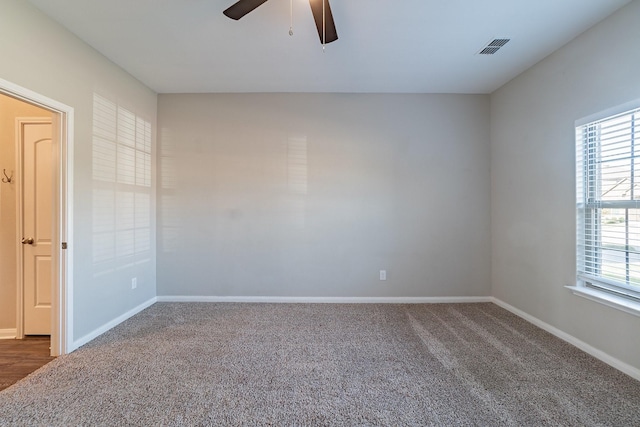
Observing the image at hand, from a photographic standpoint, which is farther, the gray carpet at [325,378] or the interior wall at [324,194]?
the interior wall at [324,194]

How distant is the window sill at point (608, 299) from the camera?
2024 millimetres

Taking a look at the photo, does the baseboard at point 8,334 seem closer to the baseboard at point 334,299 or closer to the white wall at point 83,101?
the white wall at point 83,101

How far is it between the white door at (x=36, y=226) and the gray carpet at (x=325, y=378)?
763mm

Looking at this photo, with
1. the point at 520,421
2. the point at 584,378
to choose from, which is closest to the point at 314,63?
the point at 520,421

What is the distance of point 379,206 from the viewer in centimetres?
369

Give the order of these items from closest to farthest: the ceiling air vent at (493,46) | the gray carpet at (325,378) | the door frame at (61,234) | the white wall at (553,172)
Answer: the gray carpet at (325,378) < the white wall at (553,172) < the door frame at (61,234) < the ceiling air vent at (493,46)

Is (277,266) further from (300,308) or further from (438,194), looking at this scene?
(438,194)

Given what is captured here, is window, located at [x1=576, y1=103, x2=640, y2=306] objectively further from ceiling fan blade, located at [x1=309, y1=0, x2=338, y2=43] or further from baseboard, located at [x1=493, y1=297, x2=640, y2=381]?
ceiling fan blade, located at [x1=309, y1=0, x2=338, y2=43]

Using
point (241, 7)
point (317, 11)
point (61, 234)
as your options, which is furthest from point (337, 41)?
point (61, 234)

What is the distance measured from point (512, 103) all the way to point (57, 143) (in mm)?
4661

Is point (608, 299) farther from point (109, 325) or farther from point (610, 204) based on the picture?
point (109, 325)

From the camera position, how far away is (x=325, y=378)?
6.73ft

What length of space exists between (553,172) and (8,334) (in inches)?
222

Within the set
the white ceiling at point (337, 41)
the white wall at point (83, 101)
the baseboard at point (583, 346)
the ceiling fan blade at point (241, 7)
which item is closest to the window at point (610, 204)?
the baseboard at point (583, 346)
